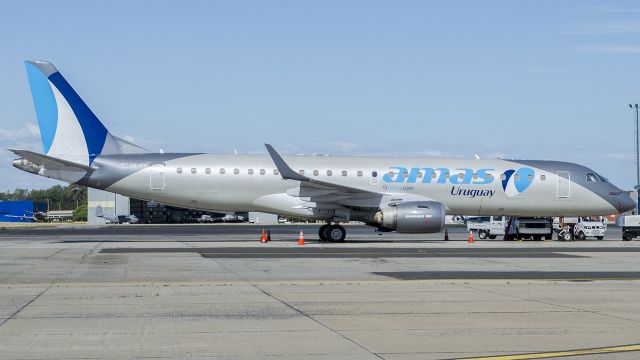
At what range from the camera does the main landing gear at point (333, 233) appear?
35719mm

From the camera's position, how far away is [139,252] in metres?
27.6

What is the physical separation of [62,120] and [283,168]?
31.4 feet

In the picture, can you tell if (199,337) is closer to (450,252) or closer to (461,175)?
(450,252)

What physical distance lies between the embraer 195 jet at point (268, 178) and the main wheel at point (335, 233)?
4 cm

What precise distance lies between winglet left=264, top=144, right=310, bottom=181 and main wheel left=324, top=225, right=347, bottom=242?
139 inches

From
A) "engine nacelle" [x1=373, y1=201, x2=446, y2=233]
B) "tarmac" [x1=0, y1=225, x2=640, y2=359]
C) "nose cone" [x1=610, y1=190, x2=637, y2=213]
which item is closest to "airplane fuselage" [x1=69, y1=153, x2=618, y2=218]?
"nose cone" [x1=610, y1=190, x2=637, y2=213]

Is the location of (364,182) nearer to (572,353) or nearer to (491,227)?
(491,227)

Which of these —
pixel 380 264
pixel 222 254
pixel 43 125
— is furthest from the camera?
pixel 43 125

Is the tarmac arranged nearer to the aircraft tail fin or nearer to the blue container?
the aircraft tail fin

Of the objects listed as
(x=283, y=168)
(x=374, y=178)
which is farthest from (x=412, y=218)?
(x=283, y=168)

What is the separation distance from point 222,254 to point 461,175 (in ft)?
45.1

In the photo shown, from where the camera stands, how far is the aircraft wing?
33.5m

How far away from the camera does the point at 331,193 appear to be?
3478cm

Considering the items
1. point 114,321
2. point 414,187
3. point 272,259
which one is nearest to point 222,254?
point 272,259
